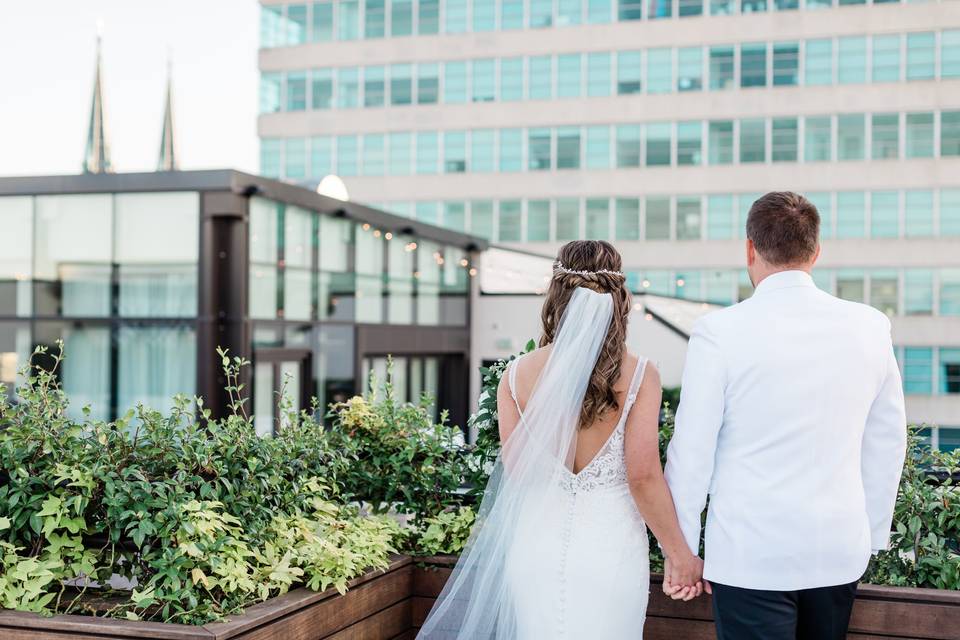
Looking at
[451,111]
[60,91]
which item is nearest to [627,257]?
[451,111]

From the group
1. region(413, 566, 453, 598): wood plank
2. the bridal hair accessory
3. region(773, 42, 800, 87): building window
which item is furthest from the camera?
region(773, 42, 800, 87): building window

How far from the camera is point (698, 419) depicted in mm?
3041

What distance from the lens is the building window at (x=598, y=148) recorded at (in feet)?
122

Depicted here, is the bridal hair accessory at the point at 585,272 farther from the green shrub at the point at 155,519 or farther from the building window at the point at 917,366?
the building window at the point at 917,366

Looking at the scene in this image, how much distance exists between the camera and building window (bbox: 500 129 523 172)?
3781 cm

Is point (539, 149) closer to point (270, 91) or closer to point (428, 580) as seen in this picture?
point (270, 91)

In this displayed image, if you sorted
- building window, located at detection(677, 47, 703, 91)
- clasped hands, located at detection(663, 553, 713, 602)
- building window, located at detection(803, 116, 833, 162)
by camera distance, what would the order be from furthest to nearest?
building window, located at detection(677, 47, 703, 91) < building window, located at detection(803, 116, 833, 162) < clasped hands, located at detection(663, 553, 713, 602)

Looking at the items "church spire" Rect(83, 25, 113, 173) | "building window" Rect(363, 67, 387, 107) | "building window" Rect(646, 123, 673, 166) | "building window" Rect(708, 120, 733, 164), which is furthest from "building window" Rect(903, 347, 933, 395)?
"church spire" Rect(83, 25, 113, 173)

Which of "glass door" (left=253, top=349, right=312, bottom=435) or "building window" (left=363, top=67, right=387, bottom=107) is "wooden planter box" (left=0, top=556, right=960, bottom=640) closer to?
"glass door" (left=253, top=349, right=312, bottom=435)

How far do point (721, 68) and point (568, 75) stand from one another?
18.4 ft

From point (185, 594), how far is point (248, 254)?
13.4 metres

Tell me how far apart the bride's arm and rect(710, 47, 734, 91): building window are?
3461 cm

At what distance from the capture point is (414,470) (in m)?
5.12

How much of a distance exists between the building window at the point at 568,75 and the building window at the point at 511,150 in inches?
89.2
